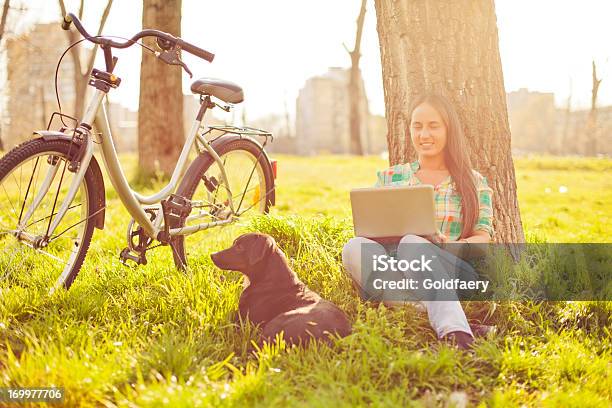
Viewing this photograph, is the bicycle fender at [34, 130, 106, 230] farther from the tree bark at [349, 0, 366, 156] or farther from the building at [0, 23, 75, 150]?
the building at [0, 23, 75, 150]

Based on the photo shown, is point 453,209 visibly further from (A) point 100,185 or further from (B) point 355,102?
(B) point 355,102

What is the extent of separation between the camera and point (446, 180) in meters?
3.30

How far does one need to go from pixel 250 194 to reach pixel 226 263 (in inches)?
57.3

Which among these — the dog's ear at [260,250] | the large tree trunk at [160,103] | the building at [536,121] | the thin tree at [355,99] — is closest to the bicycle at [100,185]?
the dog's ear at [260,250]

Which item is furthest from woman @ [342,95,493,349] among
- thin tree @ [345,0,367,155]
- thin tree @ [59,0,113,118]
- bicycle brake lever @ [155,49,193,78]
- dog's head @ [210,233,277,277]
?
thin tree @ [345,0,367,155]

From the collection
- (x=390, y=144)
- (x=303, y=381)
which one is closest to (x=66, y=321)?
(x=303, y=381)

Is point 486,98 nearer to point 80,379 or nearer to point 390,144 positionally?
point 390,144

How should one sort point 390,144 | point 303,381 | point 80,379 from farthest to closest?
point 390,144
point 303,381
point 80,379

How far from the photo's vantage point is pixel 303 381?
7.73 ft

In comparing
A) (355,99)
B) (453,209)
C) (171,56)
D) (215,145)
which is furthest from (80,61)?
(453,209)

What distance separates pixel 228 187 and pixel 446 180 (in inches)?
57.2

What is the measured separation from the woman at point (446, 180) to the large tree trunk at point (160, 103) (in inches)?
170

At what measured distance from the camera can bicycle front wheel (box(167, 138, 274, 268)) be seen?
356cm

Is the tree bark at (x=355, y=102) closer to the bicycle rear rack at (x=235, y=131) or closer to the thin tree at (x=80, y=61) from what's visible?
the thin tree at (x=80, y=61)
